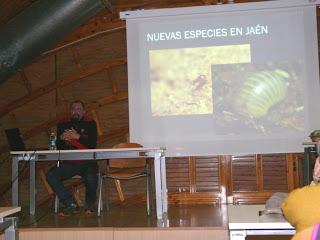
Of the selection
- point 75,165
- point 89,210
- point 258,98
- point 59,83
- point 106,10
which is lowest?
point 89,210

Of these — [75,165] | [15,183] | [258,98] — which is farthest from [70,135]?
[258,98]

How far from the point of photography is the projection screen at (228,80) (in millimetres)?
4723

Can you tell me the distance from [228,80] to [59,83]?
2279 mm

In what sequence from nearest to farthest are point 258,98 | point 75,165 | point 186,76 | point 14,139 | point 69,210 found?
point 69,210, point 75,165, point 14,139, point 258,98, point 186,76

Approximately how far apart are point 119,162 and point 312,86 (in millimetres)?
2393

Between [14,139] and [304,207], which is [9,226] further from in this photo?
[14,139]

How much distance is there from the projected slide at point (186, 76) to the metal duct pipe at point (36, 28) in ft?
3.84

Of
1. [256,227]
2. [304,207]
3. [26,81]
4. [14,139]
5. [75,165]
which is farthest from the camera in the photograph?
[26,81]

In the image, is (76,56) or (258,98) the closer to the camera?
(258,98)

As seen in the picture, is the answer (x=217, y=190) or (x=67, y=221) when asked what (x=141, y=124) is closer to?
(x=217, y=190)

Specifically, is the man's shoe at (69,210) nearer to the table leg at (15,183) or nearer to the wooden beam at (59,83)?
the table leg at (15,183)

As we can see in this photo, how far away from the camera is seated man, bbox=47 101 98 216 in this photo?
13.5 feet

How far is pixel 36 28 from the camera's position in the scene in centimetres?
382

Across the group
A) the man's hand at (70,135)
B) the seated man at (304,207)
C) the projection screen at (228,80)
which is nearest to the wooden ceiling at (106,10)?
the projection screen at (228,80)
